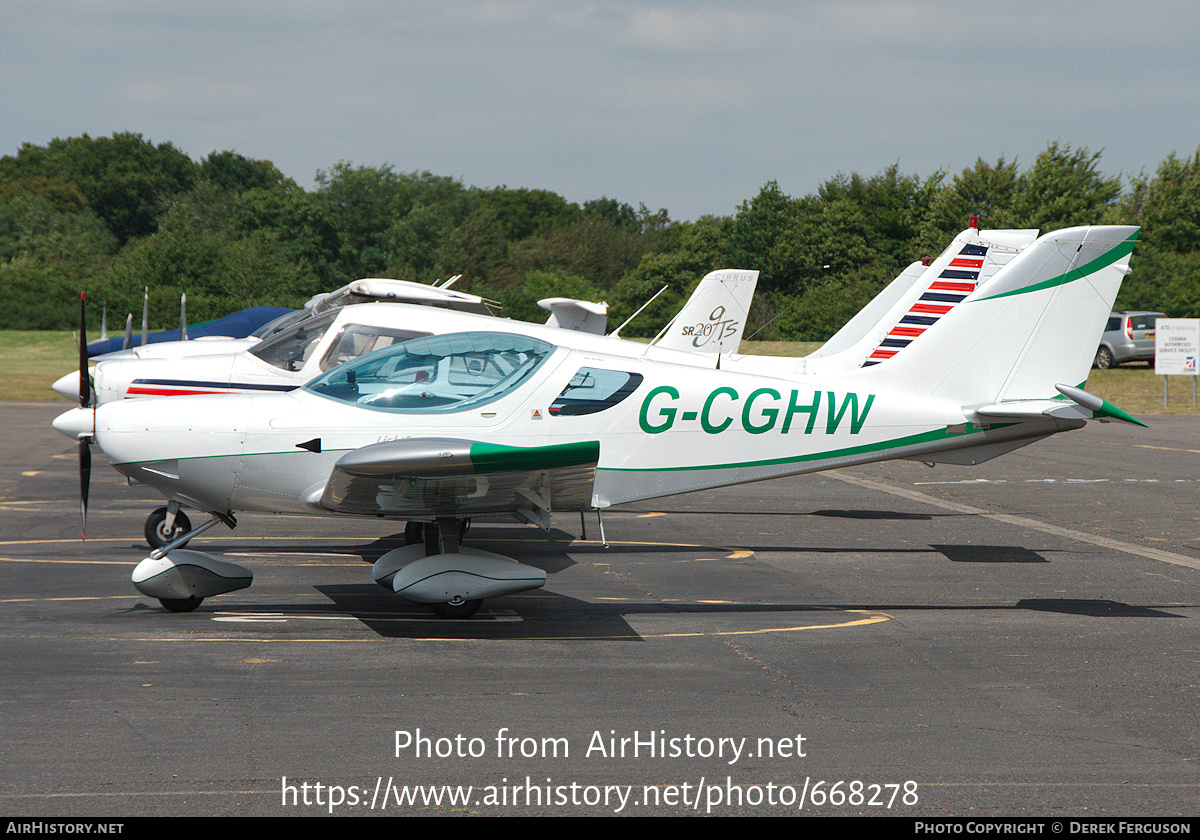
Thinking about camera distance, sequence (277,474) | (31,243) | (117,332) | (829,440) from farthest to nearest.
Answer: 1. (31,243)
2. (117,332)
3. (829,440)
4. (277,474)

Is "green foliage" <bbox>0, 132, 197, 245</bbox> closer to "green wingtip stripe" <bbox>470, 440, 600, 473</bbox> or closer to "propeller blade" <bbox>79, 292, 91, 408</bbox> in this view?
"propeller blade" <bbox>79, 292, 91, 408</bbox>

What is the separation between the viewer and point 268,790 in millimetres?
4016

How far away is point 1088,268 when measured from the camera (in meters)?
8.14

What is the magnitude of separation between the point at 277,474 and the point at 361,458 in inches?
41.2

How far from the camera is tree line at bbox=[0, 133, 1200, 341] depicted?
47969 mm

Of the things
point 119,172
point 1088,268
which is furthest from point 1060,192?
point 119,172

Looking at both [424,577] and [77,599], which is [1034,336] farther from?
[77,599]

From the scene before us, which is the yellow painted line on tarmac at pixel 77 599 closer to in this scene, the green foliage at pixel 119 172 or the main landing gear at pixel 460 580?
the main landing gear at pixel 460 580

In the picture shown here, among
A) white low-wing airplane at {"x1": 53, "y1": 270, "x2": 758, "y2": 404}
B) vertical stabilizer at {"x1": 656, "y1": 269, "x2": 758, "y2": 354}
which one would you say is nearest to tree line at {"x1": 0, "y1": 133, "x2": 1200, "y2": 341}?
vertical stabilizer at {"x1": 656, "y1": 269, "x2": 758, "y2": 354}

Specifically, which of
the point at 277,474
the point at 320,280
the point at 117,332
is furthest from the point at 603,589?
the point at 320,280

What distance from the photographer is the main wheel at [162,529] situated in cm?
841

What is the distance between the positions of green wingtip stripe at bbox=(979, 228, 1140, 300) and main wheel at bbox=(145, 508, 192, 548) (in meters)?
7.04

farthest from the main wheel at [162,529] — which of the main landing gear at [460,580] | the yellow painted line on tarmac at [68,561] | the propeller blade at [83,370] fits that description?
the main landing gear at [460,580]
